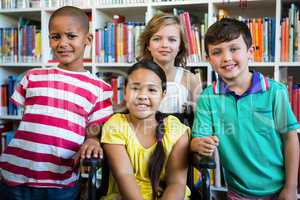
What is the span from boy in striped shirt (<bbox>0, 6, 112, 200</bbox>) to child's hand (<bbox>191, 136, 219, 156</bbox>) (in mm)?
366

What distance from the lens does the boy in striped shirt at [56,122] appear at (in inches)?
51.7

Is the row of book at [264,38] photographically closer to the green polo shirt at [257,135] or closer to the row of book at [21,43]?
the green polo shirt at [257,135]

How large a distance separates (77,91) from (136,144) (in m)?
0.31

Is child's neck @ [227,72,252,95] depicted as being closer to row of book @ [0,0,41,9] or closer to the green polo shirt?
the green polo shirt

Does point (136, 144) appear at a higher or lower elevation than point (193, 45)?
lower

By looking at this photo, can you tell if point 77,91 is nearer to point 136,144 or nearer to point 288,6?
point 136,144

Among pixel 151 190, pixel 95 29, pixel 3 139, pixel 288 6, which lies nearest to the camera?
pixel 151 190

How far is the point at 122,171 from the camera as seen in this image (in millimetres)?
1245

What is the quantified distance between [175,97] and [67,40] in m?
0.60

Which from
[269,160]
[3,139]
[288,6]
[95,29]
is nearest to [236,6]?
[288,6]

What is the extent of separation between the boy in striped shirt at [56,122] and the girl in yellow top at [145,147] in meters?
0.09

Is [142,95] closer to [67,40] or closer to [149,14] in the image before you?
[67,40]

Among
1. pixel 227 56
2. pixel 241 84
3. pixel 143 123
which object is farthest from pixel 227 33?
pixel 143 123

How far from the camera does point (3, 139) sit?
2633 millimetres
